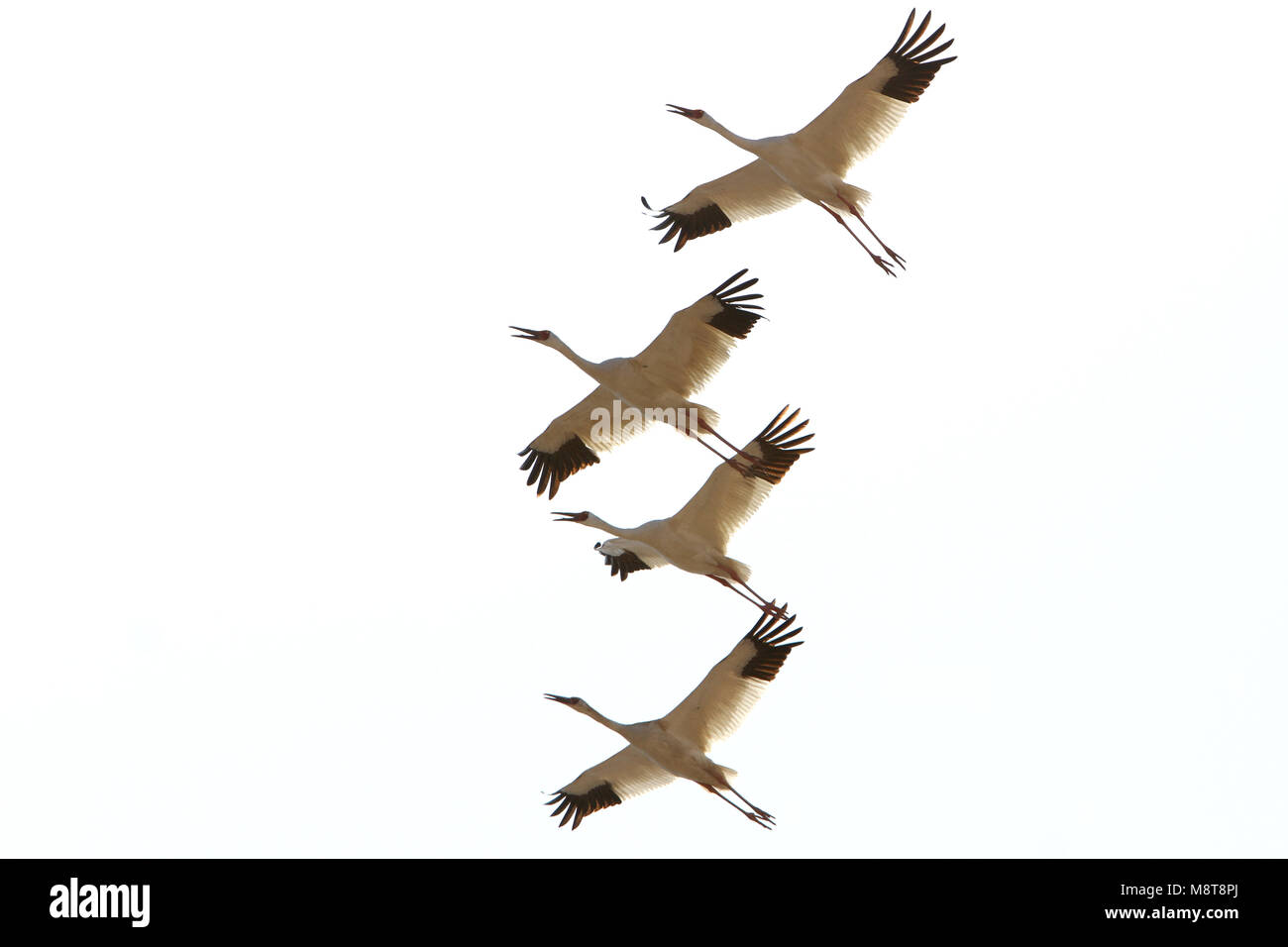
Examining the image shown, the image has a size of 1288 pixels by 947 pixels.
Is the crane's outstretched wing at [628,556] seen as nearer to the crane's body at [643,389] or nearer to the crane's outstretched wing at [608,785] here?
the crane's body at [643,389]

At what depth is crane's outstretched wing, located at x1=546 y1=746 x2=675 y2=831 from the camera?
19484mm

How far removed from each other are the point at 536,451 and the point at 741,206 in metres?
3.53

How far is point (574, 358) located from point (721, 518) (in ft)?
8.31

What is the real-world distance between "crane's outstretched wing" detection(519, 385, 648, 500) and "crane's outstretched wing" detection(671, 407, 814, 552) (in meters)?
1.49

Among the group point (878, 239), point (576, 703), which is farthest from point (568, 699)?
point (878, 239)

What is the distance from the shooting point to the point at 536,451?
20406 mm

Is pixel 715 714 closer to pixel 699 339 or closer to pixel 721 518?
pixel 721 518

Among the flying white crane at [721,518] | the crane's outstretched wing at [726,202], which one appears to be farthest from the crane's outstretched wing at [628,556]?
the crane's outstretched wing at [726,202]

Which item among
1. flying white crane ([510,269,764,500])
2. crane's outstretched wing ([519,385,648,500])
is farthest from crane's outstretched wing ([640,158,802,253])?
crane's outstretched wing ([519,385,648,500])

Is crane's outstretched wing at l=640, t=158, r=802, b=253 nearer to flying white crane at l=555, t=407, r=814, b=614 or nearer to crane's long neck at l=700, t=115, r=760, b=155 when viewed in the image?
crane's long neck at l=700, t=115, r=760, b=155

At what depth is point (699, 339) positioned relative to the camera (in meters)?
19.3

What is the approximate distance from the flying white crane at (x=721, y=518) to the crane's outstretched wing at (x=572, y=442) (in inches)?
46.8
